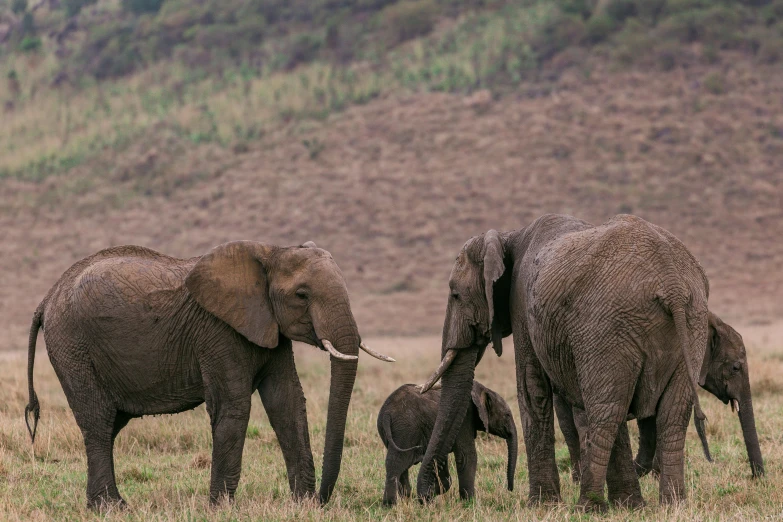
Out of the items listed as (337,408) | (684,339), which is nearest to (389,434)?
(337,408)

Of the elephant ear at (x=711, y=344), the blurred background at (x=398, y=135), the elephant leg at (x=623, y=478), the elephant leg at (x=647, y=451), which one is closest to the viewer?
the elephant leg at (x=623, y=478)

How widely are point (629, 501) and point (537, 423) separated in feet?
2.74

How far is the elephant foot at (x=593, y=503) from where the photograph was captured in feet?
24.4

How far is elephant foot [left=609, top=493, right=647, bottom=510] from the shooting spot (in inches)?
314

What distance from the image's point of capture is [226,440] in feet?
27.1

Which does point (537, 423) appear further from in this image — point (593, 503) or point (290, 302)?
point (290, 302)

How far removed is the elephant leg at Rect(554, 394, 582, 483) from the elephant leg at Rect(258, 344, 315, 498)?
1956 mm

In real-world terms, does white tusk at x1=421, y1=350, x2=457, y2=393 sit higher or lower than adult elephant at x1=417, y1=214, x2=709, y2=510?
lower

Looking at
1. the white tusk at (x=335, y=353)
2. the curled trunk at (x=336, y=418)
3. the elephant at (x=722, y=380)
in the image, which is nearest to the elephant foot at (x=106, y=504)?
the curled trunk at (x=336, y=418)

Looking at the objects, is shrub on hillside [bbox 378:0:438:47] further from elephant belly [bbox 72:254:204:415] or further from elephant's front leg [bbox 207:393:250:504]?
elephant's front leg [bbox 207:393:250:504]

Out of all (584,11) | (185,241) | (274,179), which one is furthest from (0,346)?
(584,11)

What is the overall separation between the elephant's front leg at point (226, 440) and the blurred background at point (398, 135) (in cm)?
2371

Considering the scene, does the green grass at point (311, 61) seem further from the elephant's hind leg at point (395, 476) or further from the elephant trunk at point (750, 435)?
the elephant's hind leg at point (395, 476)

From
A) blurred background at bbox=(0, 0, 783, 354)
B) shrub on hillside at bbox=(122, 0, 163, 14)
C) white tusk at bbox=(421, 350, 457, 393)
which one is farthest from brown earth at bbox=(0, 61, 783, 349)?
white tusk at bbox=(421, 350, 457, 393)
